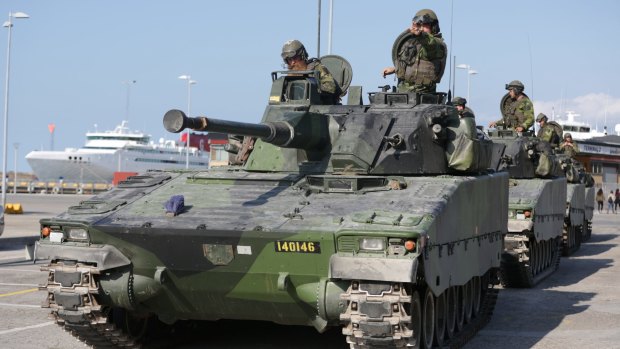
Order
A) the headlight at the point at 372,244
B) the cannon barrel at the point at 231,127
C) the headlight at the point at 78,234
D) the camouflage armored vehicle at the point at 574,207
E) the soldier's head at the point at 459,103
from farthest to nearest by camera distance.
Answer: the camouflage armored vehicle at the point at 574,207 → the soldier's head at the point at 459,103 → the headlight at the point at 78,234 → the headlight at the point at 372,244 → the cannon barrel at the point at 231,127

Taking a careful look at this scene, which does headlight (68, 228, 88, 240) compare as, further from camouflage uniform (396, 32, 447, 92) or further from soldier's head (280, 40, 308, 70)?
camouflage uniform (396, 32, 447, 92)

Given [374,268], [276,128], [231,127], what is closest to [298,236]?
[374,268]

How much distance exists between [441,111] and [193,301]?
4.34 m

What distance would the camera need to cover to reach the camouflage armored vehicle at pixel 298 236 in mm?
10406

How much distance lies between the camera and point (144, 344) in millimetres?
12625

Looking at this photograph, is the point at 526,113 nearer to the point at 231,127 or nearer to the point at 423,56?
the point at 423,56

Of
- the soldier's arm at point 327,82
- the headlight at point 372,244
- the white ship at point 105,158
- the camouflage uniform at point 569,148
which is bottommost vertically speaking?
the white ship at point 105,158

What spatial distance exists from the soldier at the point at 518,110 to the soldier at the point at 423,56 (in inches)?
410

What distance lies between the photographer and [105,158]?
4439 inches

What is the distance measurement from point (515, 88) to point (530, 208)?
6.97 meters

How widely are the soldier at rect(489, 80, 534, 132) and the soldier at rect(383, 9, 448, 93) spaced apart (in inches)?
410

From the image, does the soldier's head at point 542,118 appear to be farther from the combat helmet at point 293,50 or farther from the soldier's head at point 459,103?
the combat helmet at point 293,50

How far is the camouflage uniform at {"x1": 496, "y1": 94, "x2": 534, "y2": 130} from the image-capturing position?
26.0 metres

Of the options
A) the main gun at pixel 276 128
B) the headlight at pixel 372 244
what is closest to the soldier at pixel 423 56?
the main gun at pixel 276 128
